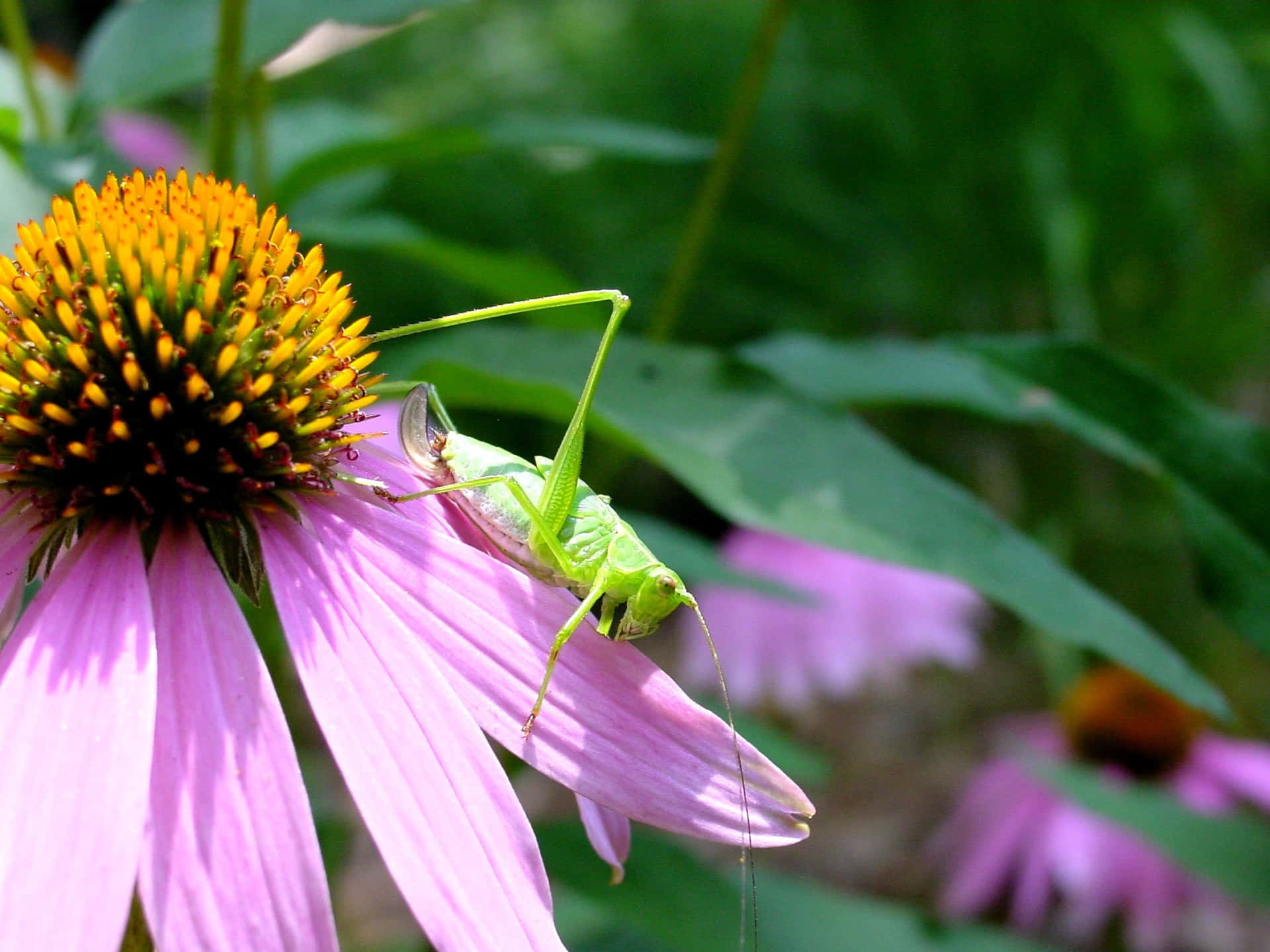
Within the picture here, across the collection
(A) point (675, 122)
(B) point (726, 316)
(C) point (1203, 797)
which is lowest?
(C) point (1203, 797)

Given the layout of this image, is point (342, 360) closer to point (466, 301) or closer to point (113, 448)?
point (113, 448)

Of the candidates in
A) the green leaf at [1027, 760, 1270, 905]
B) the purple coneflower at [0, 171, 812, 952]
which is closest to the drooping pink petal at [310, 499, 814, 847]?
the purple coneflower at [0, 171, 812, 952]

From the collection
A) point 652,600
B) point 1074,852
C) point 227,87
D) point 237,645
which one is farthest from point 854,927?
point 227,87

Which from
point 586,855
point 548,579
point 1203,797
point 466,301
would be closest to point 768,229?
point 466,301

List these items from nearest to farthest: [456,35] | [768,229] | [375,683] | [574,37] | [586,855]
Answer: [375,683] < [586,855] < [768,229] < [574,37] < [456,35]

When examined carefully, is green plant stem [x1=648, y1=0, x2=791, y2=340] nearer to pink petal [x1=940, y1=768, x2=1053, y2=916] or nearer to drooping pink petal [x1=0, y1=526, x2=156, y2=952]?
drooping pink petal [x1=0, y1=526, x2=156, y2=952]

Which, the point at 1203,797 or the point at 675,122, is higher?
the point at 675,122

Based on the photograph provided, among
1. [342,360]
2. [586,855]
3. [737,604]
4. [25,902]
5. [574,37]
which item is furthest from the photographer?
[574,37]
